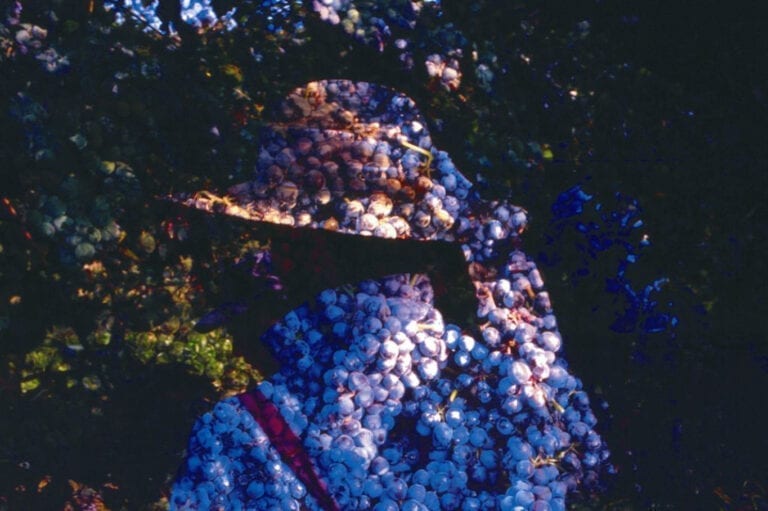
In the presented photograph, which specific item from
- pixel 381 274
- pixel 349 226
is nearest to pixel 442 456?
pixel 381 274

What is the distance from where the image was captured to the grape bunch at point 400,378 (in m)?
1.18

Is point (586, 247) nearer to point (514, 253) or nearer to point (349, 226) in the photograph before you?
point (514, 253)

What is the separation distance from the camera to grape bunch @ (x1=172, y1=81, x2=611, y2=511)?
1184 mm

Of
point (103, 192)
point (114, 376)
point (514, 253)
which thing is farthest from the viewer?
point (514, 253)

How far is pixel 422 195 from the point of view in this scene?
4.19ft

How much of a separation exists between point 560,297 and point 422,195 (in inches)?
15.0

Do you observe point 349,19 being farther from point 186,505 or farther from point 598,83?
point 186,505

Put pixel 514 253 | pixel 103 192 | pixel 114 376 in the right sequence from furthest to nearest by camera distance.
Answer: pixel 514 253 → pixel 114 376 → pixel 103 192

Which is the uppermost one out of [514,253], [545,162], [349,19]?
[349,19]

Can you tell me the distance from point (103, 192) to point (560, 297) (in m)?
0.95

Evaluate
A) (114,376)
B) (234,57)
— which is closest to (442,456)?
(114,376)

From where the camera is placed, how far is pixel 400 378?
4.04ft

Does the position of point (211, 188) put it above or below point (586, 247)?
above

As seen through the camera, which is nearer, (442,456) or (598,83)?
(442,456)
